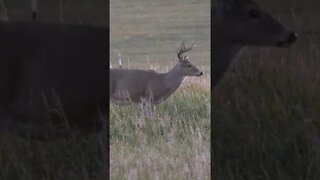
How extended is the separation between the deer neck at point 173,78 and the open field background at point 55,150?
120 inches

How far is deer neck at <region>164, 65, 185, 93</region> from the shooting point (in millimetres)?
5199

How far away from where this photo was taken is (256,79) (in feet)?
6.52

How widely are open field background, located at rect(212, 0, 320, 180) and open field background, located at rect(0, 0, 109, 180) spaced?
0.40 m

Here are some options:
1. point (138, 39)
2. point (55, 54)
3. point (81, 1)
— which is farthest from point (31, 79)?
point (138, 39)

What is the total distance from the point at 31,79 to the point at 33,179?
33 centimetres

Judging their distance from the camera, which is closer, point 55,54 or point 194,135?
point 55,54

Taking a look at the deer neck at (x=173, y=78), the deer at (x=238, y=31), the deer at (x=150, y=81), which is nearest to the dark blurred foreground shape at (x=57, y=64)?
the deer at (x=238, y=31)

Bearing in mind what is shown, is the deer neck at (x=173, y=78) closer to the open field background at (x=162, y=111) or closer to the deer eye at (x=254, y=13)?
the open field background at (x=162, y=111)

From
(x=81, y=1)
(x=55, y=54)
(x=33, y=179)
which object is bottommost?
(x=33, y=179)

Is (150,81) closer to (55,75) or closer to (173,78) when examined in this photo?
(173,78)

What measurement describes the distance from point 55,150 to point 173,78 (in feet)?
10.8

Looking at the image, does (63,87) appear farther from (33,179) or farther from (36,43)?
(33,179)

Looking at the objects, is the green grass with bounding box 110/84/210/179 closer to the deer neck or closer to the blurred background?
the blurred background

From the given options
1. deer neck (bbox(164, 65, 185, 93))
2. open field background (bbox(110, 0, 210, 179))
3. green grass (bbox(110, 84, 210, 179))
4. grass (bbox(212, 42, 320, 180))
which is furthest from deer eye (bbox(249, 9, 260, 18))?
deer neck (bbox(164, 65, 185, 93))
